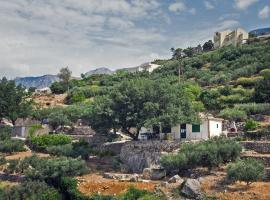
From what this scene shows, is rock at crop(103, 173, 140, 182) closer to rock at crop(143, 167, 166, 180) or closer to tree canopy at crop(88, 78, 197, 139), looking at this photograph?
rock at crop(143, 167, 166, 180)

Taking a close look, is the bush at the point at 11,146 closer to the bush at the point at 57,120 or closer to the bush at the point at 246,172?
the bush at the point at 57,120

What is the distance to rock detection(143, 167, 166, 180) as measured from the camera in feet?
104

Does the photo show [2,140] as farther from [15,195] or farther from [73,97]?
[73,97]

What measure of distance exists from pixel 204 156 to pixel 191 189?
4.17 meters

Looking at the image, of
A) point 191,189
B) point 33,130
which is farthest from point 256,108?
point 33,130

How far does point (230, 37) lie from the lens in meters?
115

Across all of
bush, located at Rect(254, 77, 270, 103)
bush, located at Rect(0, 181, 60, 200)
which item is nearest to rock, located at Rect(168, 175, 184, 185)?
bush, located at Rect(0, 181, 60, 200)

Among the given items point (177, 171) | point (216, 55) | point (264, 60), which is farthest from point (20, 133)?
point (216, 55)

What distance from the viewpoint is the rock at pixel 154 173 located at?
31750 mm

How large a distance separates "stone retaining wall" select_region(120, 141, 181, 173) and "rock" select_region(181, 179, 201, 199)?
6.80m

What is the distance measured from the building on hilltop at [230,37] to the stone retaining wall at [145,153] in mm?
75517

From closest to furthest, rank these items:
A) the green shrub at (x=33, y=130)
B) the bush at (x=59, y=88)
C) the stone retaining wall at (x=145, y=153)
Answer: the stone retaining wall at (x=145, y=153) → the green shrub at (x=33, y=130) → the bush at (x=59, y=88)

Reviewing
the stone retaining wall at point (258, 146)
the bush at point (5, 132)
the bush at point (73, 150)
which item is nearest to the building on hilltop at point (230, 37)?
the bush at point (5, 132)

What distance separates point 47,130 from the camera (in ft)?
172
